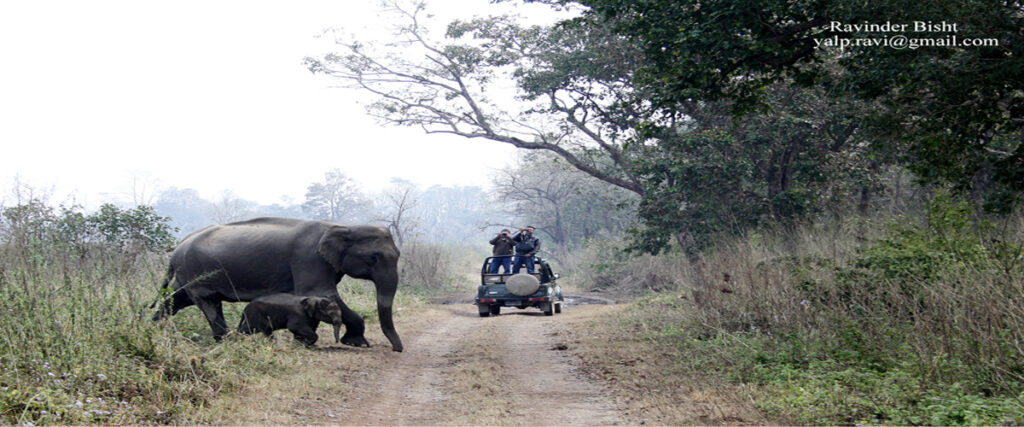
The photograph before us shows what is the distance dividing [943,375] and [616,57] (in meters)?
14.8

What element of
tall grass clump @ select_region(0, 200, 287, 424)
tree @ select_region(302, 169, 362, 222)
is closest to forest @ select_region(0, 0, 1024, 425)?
tall grass clump @ select_region(0, 200, 287, 424)

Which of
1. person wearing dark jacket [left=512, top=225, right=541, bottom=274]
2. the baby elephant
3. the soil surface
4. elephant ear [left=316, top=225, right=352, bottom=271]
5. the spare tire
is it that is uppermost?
elephant ear [left=316, top=225, right=352, bottom=271]

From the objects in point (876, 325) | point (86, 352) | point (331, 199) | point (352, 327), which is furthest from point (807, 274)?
point (331, 199)

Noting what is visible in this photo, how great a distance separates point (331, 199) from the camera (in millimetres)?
80812

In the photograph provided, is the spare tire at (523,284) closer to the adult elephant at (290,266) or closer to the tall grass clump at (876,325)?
the tall grass clump at (876,325)

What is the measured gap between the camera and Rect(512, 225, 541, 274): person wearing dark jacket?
55.7ft

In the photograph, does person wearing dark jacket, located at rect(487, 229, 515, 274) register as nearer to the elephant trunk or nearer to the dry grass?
the elephant trunk

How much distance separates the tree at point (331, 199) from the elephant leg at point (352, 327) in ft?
234

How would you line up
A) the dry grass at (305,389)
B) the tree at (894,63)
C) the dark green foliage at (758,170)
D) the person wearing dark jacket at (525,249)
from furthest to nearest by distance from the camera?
the person wearing dark jacket at (525,249) → the dark green foliage at (758,170) → the tree at (894,63) → the dry grass at (305,389)

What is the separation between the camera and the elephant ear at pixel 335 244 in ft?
33.8

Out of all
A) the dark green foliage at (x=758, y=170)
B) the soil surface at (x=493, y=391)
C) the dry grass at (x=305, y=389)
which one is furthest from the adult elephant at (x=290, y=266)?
the dark green foliage at (x=758, y=170)

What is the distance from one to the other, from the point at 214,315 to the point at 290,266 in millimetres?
1175

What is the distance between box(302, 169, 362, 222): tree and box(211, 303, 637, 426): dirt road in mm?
71533

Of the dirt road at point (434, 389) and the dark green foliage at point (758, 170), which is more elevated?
the dark green foliage at point (758, 170)
